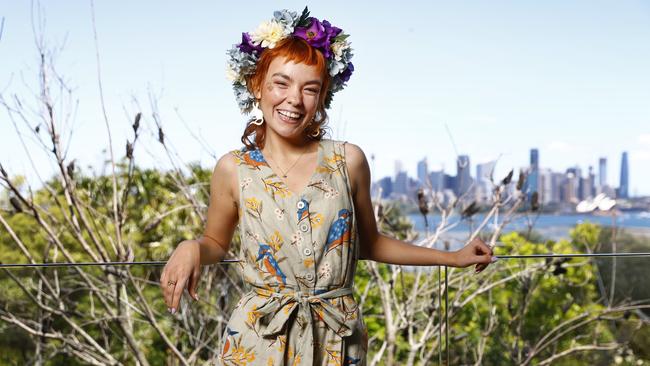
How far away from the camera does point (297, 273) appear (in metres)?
1.40

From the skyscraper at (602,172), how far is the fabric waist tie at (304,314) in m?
21.2

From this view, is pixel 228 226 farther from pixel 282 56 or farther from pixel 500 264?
pixel 500 264

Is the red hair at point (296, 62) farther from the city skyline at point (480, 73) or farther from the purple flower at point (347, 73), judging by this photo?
the city skyline at point (480, 73)

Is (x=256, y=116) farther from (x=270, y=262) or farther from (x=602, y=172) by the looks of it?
(x=602, y=172)

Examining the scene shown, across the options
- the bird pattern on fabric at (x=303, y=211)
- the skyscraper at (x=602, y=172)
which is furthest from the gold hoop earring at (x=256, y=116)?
the skyscraper at (x=602, y=172)

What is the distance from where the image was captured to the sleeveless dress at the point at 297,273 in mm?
1368

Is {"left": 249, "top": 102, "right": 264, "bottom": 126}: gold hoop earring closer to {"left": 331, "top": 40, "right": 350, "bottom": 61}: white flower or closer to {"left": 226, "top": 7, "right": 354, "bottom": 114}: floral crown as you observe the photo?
{"left": 226, "top": 7, "right": 354, "bottom": 114}: floral crown

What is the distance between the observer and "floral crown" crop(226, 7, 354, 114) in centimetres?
146

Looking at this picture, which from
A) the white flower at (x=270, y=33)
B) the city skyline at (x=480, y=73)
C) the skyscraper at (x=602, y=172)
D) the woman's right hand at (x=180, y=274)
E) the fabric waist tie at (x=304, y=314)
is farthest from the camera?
the skyscraper at (x=602, y=172)

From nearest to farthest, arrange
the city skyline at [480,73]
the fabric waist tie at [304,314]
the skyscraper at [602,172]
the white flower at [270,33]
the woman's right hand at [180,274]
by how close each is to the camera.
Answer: the woman's right hand at [180,274]
the fabric waist tie at [304,314]
the white flower at [270,33]
the city skyline at [480,73]
the skyscraper at [602,172]

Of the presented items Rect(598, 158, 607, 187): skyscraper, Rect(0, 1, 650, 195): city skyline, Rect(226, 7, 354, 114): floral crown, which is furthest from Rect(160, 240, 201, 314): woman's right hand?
Rect(598, 158, 607, 187): skyscraper

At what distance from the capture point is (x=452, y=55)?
1061 inches

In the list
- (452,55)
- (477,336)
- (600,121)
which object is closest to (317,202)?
(477,336)

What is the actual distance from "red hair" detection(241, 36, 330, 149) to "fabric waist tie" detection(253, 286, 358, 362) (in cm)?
32
